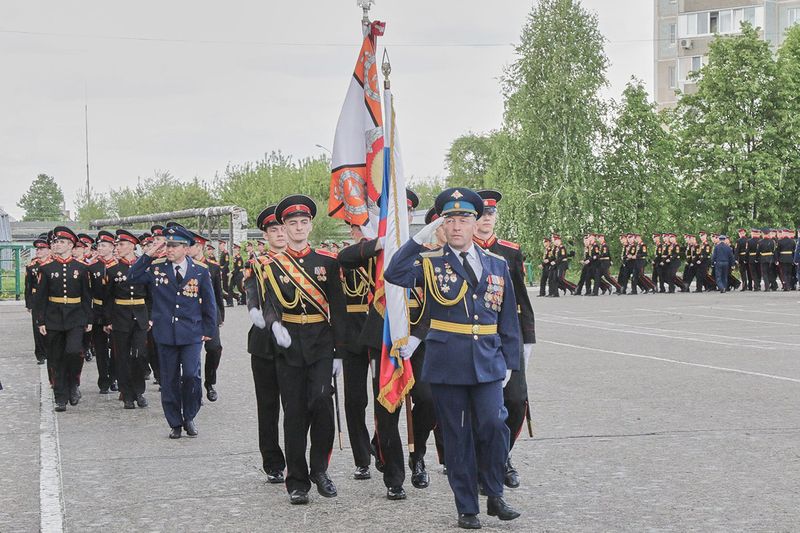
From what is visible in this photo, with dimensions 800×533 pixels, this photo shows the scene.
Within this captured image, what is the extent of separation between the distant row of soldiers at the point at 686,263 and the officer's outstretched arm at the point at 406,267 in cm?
3239

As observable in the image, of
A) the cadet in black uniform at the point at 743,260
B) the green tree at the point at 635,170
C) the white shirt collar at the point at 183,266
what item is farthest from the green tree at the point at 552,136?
the white shirt collar at the point at 183,266

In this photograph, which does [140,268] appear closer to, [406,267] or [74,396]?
[74,396]

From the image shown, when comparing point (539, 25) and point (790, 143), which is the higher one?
point (539, 25)

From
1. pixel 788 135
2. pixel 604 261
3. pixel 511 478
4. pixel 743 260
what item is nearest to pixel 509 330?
pixel 511 478

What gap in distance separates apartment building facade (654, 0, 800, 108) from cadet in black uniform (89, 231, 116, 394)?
62.3m

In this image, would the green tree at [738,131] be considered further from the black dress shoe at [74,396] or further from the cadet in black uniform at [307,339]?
the cadet in black uniform at [307,339]

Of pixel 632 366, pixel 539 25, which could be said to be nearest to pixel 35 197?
pixel 539 25

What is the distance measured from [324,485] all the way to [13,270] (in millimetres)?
39662

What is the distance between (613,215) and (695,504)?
5232 cm

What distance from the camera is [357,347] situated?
8.17 metres

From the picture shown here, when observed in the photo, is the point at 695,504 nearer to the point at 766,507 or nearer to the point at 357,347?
the point at 766,507

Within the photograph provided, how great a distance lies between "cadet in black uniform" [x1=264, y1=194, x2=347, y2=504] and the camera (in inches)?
305

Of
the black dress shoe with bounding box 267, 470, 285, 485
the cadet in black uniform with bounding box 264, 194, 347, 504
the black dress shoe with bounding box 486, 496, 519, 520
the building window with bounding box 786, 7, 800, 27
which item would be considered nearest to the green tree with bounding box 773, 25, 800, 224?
the building window with bounding box 786, 7, 800, 27

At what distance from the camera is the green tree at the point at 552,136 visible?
5697 cm
